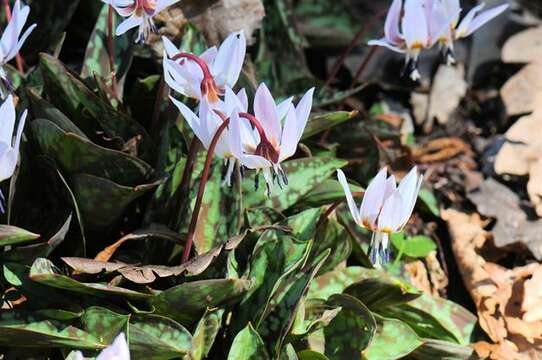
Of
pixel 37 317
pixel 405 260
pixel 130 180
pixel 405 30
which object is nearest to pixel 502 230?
pixel 405 260

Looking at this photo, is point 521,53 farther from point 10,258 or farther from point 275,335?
point 10,258

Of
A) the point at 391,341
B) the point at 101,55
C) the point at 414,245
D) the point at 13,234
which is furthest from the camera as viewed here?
the point at 414,245

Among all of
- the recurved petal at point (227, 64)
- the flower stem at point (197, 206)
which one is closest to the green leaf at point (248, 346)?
the flower stem at point (197, 206)

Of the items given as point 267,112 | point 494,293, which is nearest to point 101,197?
point 267,112

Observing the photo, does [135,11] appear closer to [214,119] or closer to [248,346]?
[214,119]

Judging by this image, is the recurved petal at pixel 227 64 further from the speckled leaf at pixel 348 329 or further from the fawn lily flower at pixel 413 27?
the speckled leaf at pixel 348 329

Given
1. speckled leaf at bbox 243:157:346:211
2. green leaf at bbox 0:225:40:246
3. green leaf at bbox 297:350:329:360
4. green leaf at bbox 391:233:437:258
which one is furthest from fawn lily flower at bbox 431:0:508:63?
green leaf at bbox 0:225:40:246

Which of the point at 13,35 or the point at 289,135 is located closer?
the point at 289,135
